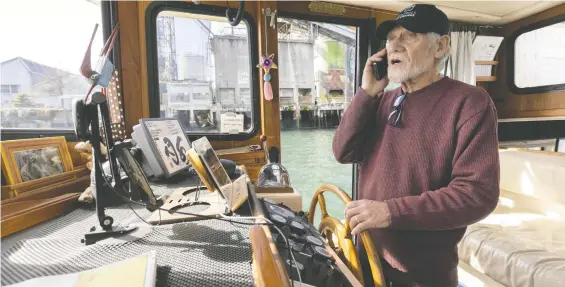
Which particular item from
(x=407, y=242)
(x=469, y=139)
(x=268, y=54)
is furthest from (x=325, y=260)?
(x=268, y=54)

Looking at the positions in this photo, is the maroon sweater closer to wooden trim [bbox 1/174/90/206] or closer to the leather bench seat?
the leather bench seat

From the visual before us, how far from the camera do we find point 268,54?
7.88 ft

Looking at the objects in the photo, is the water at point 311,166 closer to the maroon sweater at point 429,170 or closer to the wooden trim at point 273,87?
the wooden trim at point 273,87

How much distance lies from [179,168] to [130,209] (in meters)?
0.53

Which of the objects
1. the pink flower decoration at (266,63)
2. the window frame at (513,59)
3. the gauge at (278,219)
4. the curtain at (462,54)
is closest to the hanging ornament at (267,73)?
the pink flower decoration at (266,63)

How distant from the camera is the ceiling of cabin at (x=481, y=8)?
274cm

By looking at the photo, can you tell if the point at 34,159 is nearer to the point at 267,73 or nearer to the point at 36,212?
the point at 36,212

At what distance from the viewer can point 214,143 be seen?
7.77 ft

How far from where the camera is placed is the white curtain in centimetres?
347

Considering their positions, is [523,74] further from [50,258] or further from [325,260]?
[50,258]

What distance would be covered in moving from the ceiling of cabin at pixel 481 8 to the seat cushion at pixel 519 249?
2.04m

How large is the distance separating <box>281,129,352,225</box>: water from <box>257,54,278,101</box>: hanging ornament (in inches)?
58.8

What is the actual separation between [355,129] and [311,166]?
9.90 feet

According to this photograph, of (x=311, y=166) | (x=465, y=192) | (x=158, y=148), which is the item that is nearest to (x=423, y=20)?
(x=465, y=192)
